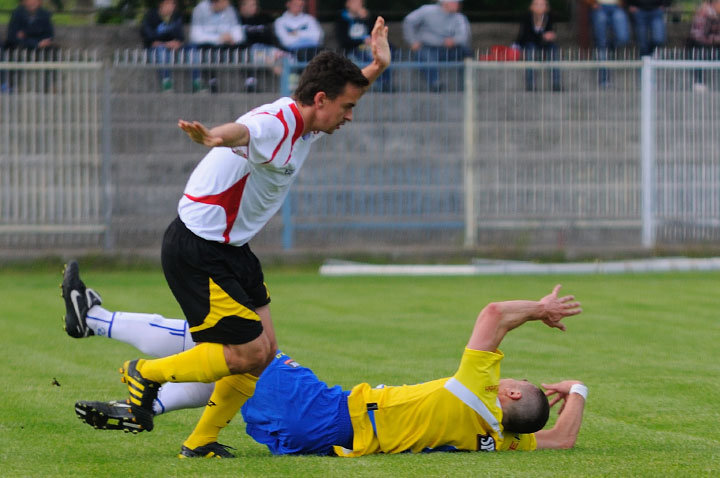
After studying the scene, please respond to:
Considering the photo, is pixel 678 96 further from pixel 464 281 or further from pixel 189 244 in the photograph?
pixel 189 244

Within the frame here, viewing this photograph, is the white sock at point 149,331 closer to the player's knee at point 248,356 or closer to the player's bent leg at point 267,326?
the player's bent leg at point 267,326

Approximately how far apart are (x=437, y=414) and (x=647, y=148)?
498 inches

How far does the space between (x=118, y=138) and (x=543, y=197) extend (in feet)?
19.7

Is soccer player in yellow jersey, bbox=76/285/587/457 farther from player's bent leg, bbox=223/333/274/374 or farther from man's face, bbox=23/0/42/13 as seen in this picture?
man's face, bbox=23/0/42/13

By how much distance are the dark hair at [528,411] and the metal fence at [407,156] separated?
37.1ft

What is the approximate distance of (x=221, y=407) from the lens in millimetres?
5859

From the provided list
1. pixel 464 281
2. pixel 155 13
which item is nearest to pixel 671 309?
pixel 464 281

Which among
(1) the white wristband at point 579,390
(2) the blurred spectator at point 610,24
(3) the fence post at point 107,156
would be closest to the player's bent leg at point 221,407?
(1) the white wristband at point 579,390

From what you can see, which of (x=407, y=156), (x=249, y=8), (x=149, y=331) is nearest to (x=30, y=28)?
(x=249, y=8)

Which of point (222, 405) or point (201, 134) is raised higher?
point (201, 134)

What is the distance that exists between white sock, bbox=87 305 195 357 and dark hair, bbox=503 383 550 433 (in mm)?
1710

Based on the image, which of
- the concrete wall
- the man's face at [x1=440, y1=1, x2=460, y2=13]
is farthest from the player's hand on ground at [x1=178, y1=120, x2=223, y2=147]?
the concrete wall

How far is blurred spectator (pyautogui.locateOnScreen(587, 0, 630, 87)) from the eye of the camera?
1903cm

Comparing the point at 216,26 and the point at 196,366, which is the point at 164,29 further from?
the point at 196,366
